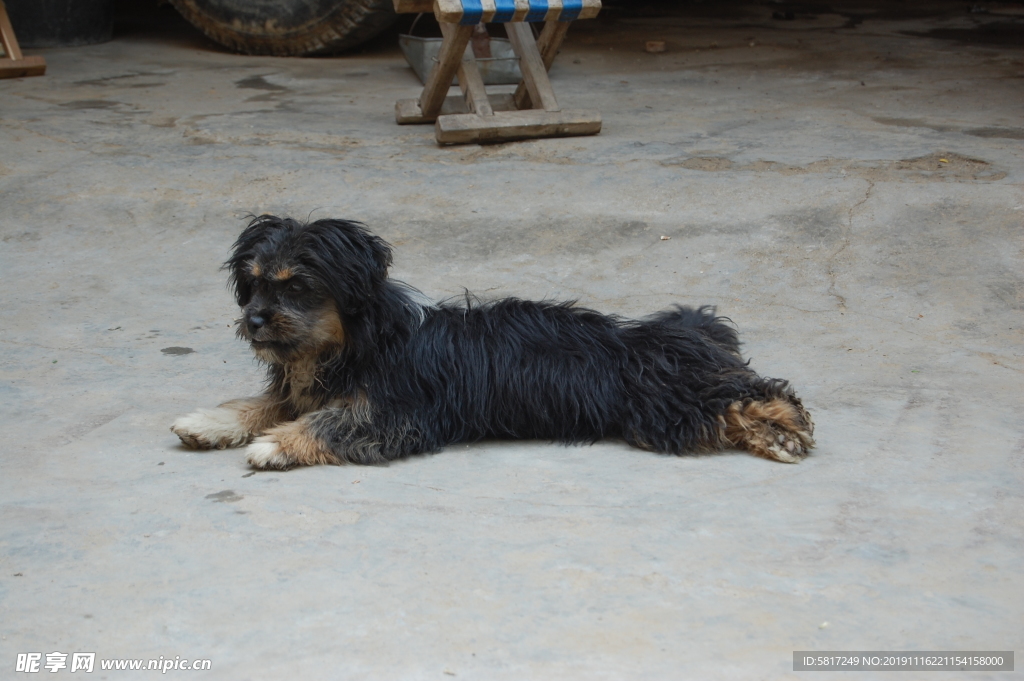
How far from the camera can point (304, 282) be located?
3.53 meters

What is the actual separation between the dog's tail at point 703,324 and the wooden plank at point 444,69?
335 cm

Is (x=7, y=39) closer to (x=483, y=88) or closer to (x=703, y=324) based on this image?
(x=483, y=88)

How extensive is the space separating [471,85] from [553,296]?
248 centimetres

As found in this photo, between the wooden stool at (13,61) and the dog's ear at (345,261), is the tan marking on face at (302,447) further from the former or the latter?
the wooden stool at (13,61)

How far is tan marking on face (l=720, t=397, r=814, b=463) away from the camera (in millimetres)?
3574

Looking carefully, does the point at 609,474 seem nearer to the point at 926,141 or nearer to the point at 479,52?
the point at 926,141

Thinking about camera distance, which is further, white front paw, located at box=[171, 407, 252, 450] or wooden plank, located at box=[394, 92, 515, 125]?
wooden plank, located at box=[394, 92, 515, 125]

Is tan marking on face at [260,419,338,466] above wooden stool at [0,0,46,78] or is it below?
below

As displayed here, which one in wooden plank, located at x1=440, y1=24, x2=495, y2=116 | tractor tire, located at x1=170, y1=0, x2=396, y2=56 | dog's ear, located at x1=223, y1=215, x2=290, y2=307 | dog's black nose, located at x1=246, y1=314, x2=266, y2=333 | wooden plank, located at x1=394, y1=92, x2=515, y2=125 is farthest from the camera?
tractor tire, located at x1=170, y1=0, x2=396, y2=56

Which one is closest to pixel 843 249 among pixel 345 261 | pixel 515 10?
pixel 515 10

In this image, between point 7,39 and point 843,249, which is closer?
point 843,249

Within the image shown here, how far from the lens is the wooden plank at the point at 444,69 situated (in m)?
6.93

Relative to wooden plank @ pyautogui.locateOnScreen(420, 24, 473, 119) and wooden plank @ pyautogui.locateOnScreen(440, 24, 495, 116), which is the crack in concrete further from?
wooden plank @ pyautogui.locateOnScreen(420, 24, 473, 119)

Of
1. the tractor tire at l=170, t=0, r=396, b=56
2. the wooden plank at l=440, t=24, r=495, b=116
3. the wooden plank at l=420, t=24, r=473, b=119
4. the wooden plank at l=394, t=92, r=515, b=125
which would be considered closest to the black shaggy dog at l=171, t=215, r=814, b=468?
the wooden plank at l=440, t=24, r=495, b=116
